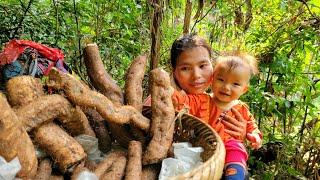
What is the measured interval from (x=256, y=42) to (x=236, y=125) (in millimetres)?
1156

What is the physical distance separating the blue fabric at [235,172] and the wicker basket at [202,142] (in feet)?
0.42

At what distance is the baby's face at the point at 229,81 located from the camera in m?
1.80

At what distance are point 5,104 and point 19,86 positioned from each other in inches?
8.3

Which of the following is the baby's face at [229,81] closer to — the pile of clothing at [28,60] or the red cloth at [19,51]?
the pile of clothing at [28,60]

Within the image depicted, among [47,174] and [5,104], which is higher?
[5,104]

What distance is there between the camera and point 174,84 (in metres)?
2.03

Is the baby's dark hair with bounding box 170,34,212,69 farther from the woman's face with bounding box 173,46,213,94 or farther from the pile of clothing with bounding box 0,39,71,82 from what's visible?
the pile of clothing with bounding box 0,39,71,82

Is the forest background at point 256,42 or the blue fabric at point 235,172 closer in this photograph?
the blue fabric at point 235,172

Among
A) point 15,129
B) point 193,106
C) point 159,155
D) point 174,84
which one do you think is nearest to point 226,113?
point 193,106

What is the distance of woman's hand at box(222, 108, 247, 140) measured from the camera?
6.04ft

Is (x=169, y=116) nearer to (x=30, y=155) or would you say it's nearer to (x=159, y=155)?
(x=159, y=155)

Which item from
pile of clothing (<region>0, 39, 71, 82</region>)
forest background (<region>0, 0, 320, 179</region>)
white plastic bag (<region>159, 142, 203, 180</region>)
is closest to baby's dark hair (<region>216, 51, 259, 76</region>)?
white plastic bag (<region>159, 142, 203, 180</region>)

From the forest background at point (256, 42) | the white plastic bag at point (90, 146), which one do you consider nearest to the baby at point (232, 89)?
the white plastic bag at point (90, 146)

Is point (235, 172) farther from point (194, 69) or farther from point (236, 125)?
point (194, 69)
